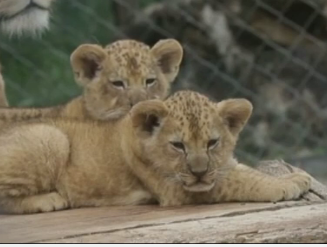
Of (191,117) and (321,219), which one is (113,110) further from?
(321,219)

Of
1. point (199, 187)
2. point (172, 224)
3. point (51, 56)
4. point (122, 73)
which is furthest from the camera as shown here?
point (51, 56)

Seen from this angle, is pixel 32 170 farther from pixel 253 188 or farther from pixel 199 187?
pixel 253 188

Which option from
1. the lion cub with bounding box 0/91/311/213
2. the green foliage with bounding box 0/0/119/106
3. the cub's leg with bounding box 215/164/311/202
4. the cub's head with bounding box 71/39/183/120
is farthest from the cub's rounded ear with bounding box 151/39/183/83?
the green foliage with bounding box 0/0/119/106

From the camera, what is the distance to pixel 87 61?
377cm

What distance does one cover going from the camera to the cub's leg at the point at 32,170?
A: 11.3ft

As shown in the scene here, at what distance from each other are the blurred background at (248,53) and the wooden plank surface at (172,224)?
4.45 ft

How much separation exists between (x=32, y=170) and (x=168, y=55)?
51 centimetres

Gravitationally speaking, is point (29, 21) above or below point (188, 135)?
below

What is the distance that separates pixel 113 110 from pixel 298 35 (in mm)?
1719

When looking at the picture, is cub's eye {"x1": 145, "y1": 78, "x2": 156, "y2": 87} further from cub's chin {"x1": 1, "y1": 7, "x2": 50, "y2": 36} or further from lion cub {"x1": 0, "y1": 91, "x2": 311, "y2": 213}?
Answer: cub's chin {"x1": 1, "y1": 7, "x2": 50, "y2": 36}

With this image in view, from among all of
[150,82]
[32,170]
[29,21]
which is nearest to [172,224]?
[32,170]

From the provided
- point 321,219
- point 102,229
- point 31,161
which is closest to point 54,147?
point 31,161

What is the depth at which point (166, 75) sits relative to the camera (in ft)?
12.4

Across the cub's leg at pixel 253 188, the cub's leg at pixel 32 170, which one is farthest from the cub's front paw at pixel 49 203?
the cub's leg at pixel 253 188
